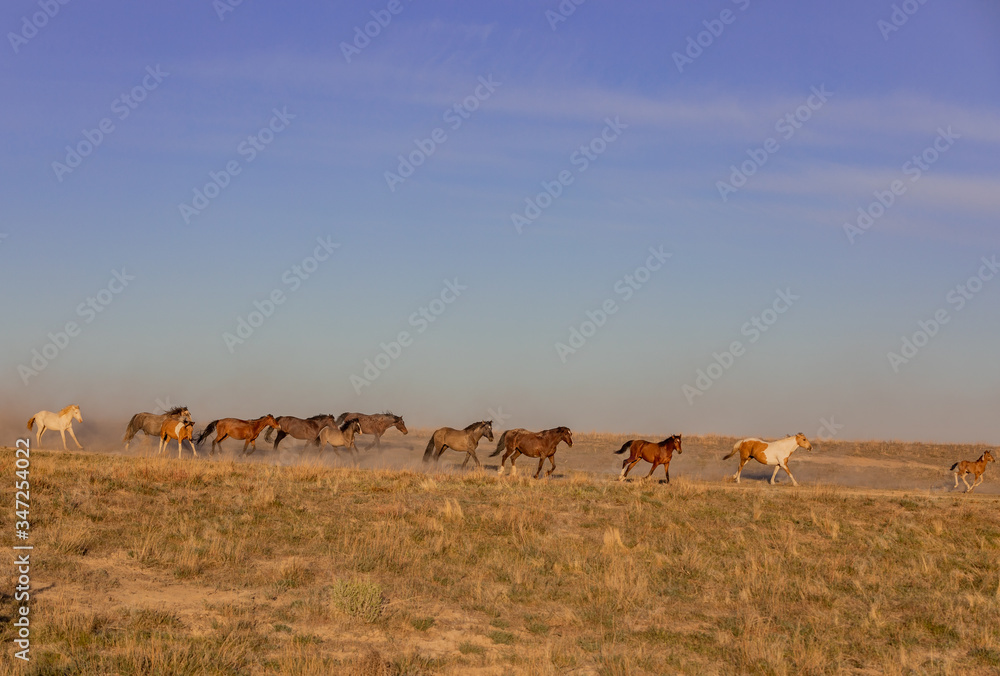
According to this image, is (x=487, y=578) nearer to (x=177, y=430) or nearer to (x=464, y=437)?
(x=464, y=437)

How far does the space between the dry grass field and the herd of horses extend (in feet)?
12.6

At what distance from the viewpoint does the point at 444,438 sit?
31359 millimetres

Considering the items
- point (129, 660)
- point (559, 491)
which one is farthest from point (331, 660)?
point (559, 491)

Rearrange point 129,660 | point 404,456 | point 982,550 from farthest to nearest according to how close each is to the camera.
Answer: point 404,456 < point 982,550 < point 129,660

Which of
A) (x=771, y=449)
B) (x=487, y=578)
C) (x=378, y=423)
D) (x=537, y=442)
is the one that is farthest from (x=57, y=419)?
(x=771, y=449)

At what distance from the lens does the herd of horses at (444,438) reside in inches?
1031

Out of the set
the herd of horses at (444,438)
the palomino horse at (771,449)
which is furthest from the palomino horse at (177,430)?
the palomino horse at (771,449)

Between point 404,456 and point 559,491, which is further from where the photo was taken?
point 404,456

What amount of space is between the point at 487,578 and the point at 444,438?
56.1 feet

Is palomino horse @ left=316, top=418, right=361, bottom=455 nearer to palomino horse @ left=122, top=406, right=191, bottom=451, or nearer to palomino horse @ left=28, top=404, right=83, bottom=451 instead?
palomino horse @ left=122, top=406, right=191, bottom=451

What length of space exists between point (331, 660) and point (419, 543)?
19.4 ft

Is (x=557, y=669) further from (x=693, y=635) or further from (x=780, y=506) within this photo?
(x=780, y=506)

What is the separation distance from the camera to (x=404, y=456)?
124 ft

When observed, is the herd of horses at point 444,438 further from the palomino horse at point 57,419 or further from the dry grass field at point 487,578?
the dry grass field at point 487,578
